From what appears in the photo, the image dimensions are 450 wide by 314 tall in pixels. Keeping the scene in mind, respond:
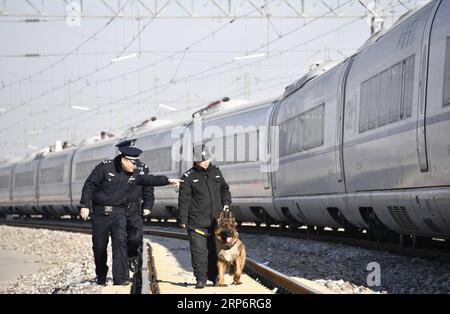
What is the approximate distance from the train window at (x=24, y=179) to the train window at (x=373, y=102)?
36.2m

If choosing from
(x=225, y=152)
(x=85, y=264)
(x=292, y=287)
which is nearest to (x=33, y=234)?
(x=225, y=152)

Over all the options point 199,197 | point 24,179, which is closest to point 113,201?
point 199,197

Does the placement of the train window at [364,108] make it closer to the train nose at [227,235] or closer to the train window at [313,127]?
the train window at [313,127]

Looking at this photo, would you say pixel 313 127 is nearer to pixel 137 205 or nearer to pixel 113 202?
pixel 137 205

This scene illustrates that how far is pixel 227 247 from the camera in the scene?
984 cm

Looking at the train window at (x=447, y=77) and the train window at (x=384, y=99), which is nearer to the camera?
the train window at (x=447, y=77)

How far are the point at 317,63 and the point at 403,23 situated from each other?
22.6 feet

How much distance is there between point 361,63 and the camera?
1366 centimetres

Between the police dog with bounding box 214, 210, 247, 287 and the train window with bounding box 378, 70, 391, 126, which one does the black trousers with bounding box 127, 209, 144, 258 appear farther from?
the train window with bounding box 378, 70, 391, 126

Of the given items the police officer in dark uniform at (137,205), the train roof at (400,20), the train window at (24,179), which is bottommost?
the police officer in dark uniform at (137,205)

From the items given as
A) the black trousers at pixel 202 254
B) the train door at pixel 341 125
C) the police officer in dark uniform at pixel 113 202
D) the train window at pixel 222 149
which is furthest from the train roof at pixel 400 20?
the train window at pixel 222 149

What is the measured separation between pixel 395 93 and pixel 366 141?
4.60 feet

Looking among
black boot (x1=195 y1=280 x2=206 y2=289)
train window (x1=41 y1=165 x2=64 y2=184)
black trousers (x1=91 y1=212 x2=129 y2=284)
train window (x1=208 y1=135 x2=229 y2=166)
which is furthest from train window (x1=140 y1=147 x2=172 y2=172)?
black boot (x1=195 y1=280 x2=206 y2=289)

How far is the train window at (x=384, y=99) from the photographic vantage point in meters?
12.0
